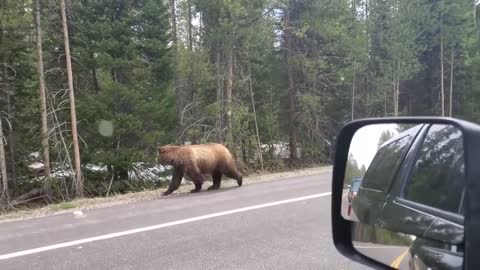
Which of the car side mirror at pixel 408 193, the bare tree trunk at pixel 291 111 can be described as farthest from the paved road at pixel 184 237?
the bare tree trunk at pixel 291 111

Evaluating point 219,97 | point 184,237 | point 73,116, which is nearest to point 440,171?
point 184,237

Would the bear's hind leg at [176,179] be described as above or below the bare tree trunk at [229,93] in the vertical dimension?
below

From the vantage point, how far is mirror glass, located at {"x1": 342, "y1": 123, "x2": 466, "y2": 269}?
1569mm

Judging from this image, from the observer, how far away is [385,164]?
2355 millimetres

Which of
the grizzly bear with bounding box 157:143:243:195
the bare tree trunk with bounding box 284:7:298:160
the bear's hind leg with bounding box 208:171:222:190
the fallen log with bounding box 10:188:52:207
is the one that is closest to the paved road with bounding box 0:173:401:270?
the grizzly bear with bounding box 157:143:243:195

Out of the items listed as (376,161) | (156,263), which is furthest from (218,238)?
(376,161)

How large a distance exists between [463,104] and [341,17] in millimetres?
13797

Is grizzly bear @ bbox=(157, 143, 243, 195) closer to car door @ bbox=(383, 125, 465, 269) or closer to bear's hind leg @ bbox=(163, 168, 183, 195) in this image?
bear's hind leg @ bbox=(163, 168, 183, 195)

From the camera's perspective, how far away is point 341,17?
2225 centimetres

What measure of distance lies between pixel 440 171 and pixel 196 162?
10.5m

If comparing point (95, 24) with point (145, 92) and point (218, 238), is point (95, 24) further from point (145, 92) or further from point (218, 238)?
point (218, 238)

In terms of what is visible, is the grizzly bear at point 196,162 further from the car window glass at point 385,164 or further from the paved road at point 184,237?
the car window glass at point 385,164

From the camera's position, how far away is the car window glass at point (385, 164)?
2.23 m

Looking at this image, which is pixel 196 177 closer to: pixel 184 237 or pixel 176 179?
pixel 176 179
